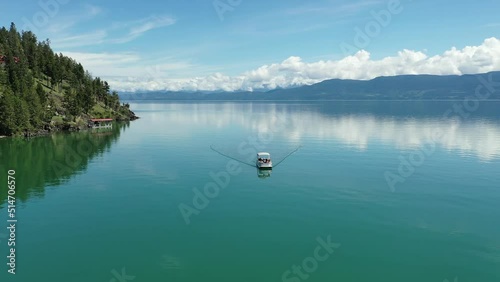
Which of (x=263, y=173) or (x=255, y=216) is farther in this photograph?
(x=263, y=173)

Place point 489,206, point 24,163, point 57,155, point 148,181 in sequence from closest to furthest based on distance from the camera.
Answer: point 489,206
point 148,181
point 24,163
point 57,155

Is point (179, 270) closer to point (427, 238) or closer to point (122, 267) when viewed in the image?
→ point (122, 267)

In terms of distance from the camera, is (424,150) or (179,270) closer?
(179,270)

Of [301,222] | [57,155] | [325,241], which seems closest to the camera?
[325,241]

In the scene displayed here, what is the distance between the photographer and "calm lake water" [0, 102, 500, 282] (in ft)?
155

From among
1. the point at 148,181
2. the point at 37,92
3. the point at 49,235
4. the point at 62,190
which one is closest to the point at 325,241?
the point at 49,235

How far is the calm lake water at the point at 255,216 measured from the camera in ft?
155

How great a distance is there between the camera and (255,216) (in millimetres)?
66250

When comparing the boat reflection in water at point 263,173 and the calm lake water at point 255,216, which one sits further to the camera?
the boat reflection in water at point 263,173

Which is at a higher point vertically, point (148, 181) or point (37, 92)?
point (37, 92)

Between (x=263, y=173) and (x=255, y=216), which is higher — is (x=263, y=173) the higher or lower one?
the higher one

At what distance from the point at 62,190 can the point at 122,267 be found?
45128mm

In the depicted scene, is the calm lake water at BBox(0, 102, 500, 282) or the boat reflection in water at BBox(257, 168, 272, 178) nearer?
the calm lake water at BBox(0, 102, 500, 282)

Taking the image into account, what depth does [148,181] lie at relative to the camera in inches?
3575
